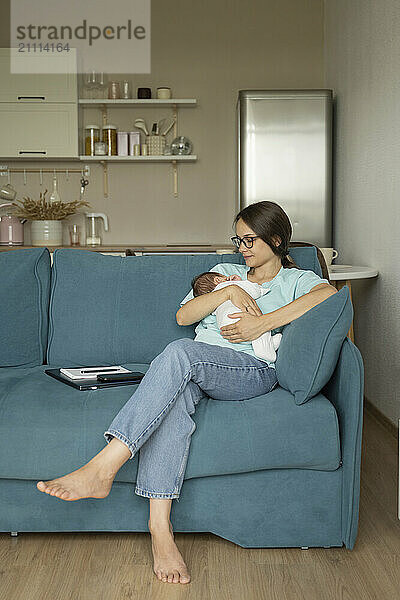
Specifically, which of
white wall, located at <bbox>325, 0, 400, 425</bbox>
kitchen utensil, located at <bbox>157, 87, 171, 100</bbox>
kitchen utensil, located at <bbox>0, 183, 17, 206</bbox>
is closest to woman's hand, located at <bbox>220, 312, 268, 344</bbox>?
white wall, located at <bbox>325, 0, 400, 425</bbox>

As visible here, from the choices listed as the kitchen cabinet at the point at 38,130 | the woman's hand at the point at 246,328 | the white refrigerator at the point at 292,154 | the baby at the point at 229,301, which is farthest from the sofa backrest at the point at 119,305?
the kitchen cabinet at the point at 38,130

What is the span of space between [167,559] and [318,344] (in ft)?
2.48

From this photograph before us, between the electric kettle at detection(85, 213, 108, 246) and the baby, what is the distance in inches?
103

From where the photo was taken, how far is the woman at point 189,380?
1.89m

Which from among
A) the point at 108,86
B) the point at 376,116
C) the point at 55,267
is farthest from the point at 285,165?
the point at 55,267

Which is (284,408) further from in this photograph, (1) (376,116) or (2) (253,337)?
(1) (376,116)

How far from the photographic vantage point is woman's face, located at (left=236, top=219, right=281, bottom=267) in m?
2.44

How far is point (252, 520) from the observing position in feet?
6.72

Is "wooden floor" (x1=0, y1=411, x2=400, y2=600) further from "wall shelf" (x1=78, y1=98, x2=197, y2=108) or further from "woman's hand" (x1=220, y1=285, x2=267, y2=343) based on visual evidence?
"wall shelf" (x1=78, y1=98, x2=197, y2=108)

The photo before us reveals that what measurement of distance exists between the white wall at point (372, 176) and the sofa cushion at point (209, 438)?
131 cm

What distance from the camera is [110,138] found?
5.02 m

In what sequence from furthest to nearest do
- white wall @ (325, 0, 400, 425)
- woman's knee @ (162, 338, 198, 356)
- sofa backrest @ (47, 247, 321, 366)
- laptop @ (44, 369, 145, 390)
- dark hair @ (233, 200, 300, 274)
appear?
white wall @ (325, 0, 400, 425) → sofa backrest @ (47, 247, 321, 366) → dark hair @ (233, 200, 300, 274) → laptop @ (44, 369, 145, 390) → woman's knee @ (162, 338, 198, 356)

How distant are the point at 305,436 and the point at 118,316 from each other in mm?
996

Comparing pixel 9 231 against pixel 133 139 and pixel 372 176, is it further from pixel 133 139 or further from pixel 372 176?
pixel 372 176
